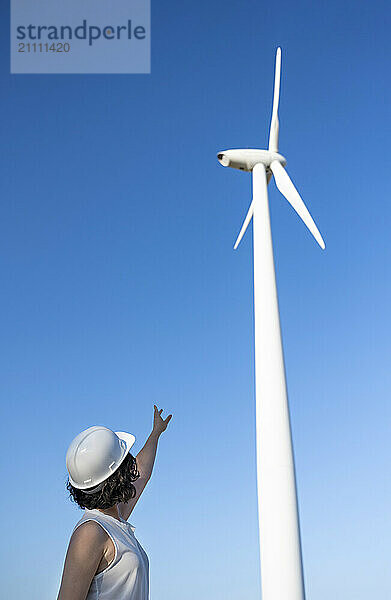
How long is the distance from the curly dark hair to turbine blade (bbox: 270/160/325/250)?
14.5 meters

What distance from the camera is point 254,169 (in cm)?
1950

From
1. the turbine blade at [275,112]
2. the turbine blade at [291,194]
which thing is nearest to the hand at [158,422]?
the turbine blade at [291,194]

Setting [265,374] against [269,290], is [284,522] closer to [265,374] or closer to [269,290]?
[265,374]

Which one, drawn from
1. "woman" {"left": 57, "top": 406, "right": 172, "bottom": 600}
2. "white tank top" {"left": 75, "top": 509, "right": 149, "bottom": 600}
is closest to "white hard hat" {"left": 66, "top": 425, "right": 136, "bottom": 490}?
"woman" {"left": 57, "top": 406, "right": 172, "bottom": 600}

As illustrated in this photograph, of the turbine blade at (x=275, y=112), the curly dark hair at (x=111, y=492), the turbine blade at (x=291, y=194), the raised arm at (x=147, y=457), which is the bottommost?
the curly dark hair at (x=111, y=492)

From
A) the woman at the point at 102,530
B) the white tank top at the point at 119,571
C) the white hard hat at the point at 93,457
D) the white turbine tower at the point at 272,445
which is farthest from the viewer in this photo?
the white turbine tower at the point at 272,445

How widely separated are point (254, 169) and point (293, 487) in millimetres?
9978

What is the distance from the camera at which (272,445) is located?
44.4 feet

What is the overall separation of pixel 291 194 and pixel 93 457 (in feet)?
50.7

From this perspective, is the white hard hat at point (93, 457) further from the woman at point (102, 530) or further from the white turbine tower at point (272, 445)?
the white turbine tower at point (272, 445)

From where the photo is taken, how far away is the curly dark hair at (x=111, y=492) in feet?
16.8

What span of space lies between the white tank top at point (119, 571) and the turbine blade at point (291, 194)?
14.9 metres

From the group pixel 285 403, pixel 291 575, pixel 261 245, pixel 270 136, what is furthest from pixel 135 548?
pixel 270 136

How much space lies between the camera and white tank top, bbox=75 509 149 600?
4.78 meters
